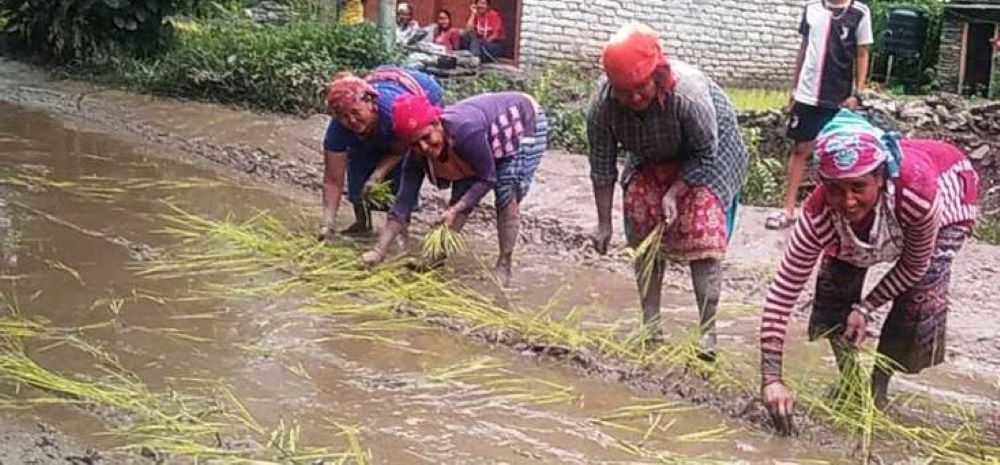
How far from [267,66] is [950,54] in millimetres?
11305

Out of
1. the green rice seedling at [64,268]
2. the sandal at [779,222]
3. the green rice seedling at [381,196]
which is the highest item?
the green rice seedling at [381,196]

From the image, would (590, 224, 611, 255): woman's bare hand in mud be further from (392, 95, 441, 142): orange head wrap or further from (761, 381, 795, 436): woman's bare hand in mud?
(761, 381, 795, 436): woman's bare hand in mud

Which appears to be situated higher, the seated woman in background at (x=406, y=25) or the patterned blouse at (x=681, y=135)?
the patterned blouse at (x=681, y=135)

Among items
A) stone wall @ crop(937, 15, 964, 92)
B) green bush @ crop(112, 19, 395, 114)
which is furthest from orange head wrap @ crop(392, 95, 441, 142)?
stone wall @ crop(937, 15, 964, 92)

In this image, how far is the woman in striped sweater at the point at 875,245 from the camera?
434 cm

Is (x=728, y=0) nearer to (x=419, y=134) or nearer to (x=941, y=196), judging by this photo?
(x=419, y=134)

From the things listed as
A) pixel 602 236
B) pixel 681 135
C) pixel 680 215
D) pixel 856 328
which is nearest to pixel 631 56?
pixel 681 135

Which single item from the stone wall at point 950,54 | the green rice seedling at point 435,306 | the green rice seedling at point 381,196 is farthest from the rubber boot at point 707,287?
the stone wall at point 950,54

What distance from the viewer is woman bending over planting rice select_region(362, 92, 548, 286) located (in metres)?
6.52

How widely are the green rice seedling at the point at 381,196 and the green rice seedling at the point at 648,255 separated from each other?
203 centimetres

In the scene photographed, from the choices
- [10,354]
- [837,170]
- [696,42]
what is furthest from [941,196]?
[696,42]

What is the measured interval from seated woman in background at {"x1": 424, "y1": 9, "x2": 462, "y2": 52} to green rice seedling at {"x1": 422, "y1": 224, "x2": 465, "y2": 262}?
10.9m

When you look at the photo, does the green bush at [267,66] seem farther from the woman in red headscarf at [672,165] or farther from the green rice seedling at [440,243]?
the woman in red headscarf at [672,165]

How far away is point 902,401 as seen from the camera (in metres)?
5.30
